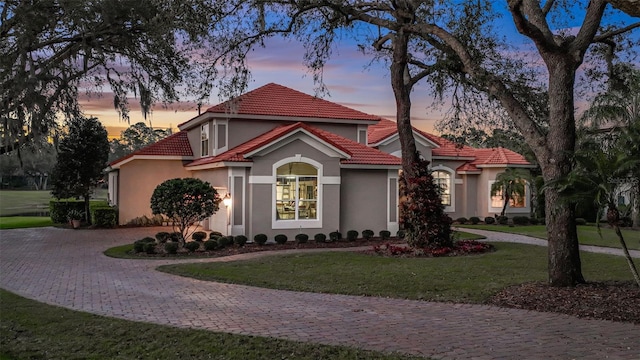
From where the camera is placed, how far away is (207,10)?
1340 centimetres

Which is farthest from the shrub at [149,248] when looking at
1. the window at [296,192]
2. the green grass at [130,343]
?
the green grass at [130,343]

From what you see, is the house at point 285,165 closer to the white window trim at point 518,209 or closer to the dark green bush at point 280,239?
the white window trim at point 518,209

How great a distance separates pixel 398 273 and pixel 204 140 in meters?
15.1

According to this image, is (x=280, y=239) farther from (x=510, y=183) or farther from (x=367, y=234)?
(x=510, y=183)

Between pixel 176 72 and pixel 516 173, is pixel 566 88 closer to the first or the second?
pixel 176 72

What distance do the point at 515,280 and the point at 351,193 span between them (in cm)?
1081

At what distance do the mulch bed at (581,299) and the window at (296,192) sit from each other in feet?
35.3

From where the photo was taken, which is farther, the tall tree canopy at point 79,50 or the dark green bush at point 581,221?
the dark green bush at point 581,221

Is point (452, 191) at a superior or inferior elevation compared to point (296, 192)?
superior

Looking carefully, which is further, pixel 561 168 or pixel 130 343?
pixel 561 168

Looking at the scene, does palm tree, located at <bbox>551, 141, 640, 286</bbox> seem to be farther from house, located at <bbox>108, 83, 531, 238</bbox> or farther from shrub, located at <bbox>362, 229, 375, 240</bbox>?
shrub, located at <bbox>362, 229, 375, 240</bbox>

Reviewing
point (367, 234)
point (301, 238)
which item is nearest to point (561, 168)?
point (301, 238)

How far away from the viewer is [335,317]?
873cm

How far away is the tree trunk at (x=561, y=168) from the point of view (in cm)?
1059
